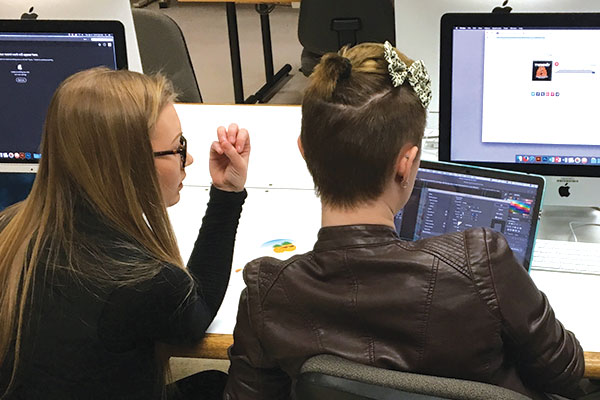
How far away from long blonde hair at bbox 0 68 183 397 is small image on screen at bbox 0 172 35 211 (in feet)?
2.13

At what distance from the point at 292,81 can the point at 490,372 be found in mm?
3668

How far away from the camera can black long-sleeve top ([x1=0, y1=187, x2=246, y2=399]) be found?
1027 millimetres

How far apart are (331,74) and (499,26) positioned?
1.91 ft

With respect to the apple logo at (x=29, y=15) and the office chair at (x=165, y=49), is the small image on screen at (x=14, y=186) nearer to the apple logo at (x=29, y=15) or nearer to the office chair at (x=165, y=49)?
the apple logo at (x=29, y=15)

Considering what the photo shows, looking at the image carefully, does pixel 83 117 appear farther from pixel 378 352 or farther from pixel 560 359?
pixel 560 359

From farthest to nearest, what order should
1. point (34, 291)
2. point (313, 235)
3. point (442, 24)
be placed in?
1. point (313, 235)
2. point (442, 24)
3. point (34, 291)

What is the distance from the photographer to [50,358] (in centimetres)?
105

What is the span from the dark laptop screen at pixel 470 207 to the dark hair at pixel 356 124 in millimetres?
405

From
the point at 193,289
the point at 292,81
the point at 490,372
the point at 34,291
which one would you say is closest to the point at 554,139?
the point at 490,372

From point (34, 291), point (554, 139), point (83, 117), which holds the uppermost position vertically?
point (83, 117)

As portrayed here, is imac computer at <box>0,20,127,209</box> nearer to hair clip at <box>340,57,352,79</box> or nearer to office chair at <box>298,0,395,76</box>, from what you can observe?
hair clip at <box>340,57,352,79</box>

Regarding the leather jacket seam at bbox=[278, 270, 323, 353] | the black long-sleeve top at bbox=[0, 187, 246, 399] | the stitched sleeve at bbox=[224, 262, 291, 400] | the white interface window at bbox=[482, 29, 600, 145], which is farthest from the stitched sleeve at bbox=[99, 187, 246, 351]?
the white interface window at bbox=[482, 29, 600, 145]

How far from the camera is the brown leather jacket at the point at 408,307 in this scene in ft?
2.86

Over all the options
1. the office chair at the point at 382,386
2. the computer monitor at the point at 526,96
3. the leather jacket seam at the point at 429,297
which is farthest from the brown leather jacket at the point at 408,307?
the computer monitor at the point at 526,96
